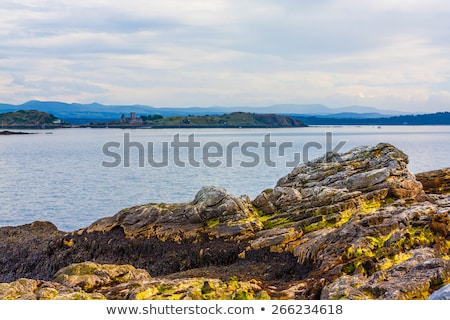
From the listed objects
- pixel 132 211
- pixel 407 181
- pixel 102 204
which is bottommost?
pixel 102 204

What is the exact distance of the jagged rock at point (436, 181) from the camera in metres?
27.6

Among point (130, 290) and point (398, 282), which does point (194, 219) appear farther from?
point (398, 282)

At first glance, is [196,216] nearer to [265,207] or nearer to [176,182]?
[265,207]

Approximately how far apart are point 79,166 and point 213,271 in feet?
245

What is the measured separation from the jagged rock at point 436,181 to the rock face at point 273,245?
0.15m

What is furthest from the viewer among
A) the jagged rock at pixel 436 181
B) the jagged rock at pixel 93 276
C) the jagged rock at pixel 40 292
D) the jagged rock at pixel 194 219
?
the jagged rock at pixel 436 181

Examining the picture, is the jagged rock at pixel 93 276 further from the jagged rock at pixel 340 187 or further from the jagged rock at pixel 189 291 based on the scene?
the jagged rock at pixel 340 187

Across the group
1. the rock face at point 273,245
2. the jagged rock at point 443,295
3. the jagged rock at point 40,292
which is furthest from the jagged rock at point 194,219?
the jagged rock at point 443,295

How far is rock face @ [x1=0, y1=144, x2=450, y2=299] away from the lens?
13.4 meters

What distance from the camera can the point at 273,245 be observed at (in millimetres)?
21656

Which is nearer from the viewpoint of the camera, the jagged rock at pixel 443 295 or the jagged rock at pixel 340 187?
the jagged rock at pixel 443 295

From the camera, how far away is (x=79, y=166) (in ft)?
296

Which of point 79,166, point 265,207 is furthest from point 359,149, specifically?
point 79,166

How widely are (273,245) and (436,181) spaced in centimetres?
1174
